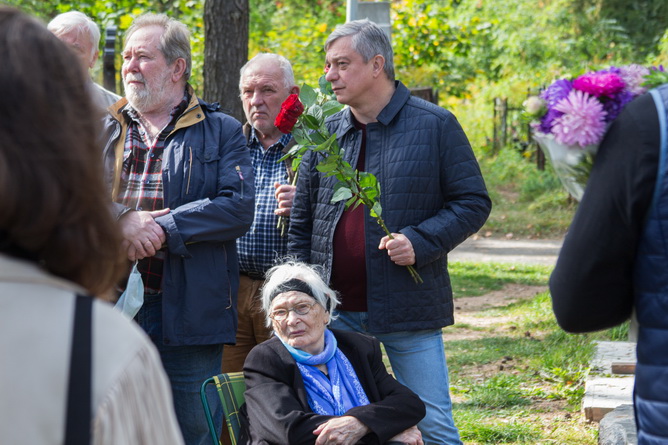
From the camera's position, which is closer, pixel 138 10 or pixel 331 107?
pixel 331 107

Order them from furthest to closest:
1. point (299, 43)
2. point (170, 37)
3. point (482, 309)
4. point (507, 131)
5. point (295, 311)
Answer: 1. point (507, 131)
2. point (299, 43)
3. point (482, 309)
4. point (170, 37)
5. point (295, 311)

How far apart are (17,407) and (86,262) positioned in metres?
0.23

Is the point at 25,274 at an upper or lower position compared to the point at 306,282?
upper

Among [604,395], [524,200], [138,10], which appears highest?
[138,10]

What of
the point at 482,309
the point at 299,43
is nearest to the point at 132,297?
the point at 482,309

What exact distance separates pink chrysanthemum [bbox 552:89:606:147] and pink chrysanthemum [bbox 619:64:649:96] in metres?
0.09

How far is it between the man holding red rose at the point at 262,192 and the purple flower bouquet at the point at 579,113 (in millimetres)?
2273

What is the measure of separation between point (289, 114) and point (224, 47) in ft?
12.1

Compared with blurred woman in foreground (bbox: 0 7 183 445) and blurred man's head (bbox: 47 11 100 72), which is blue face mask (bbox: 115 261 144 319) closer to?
blurred man's head (bbox: 47 11 100 72)

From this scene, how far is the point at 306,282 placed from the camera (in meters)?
3.76

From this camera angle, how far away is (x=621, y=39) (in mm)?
17453

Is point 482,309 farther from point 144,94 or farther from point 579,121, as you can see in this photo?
point 579,121

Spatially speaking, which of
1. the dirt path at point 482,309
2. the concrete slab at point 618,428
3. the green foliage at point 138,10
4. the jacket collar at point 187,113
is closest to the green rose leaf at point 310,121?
the jacket collar at point 187,113

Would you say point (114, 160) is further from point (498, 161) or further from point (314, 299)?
point (498, 161)
